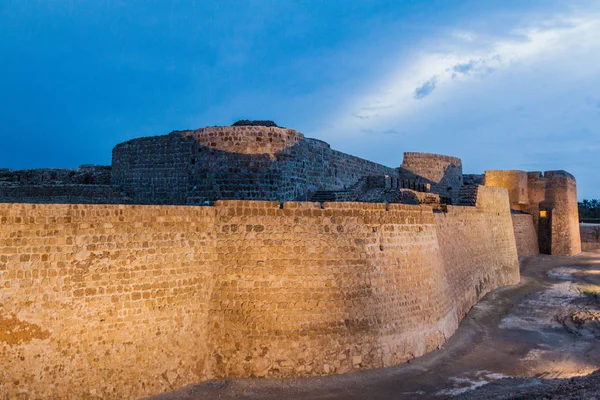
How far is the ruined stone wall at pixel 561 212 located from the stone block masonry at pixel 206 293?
2404 cm

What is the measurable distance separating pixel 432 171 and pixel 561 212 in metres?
9.79

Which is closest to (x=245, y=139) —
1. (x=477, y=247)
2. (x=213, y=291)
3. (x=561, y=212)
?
(x=213, y=291)

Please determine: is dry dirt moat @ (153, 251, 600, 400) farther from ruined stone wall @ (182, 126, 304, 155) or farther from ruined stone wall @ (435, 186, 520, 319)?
ruined stone wall @ (182, 126, 304, 155)

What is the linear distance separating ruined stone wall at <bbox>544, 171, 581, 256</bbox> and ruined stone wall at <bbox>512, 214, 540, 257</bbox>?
120 cm

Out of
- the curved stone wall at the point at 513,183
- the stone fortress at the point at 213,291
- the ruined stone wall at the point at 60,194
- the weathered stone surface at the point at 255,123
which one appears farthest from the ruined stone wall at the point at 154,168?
the curved stone wall at the point at 513,183

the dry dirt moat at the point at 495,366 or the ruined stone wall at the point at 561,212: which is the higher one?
the ruined stone wall at the point at 561,212

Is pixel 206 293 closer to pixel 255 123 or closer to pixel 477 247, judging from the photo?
pixel 255 123

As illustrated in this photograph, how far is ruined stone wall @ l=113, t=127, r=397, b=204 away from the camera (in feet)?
54.7

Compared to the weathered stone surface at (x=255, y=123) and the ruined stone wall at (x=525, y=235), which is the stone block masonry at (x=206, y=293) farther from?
the ruined stone wall at (x=525, y=235)

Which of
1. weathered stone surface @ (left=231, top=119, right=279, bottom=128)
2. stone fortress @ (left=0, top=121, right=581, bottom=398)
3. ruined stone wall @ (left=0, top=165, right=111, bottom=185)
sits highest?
weathered stone surface @ (left=231, top=119, right=279, bottom=128)

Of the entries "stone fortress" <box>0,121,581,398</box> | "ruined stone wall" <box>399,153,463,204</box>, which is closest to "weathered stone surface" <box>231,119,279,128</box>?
"stone fortress" <box>0,121,581,398</box>

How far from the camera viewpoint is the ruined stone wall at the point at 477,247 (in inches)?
614

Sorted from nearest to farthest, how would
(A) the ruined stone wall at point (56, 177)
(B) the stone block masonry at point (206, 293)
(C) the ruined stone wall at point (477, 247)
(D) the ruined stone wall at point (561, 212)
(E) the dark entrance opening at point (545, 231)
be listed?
(B) the stone block masonry at point (206, 293), (C) the ruined stone wall at point (477, 247), (A) the ruined stone wall at point (56, 177), (D) the ruined stone wall at point (561, 212), (E) the dark entrance opening at point (545, 231)

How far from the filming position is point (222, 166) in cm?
1673
